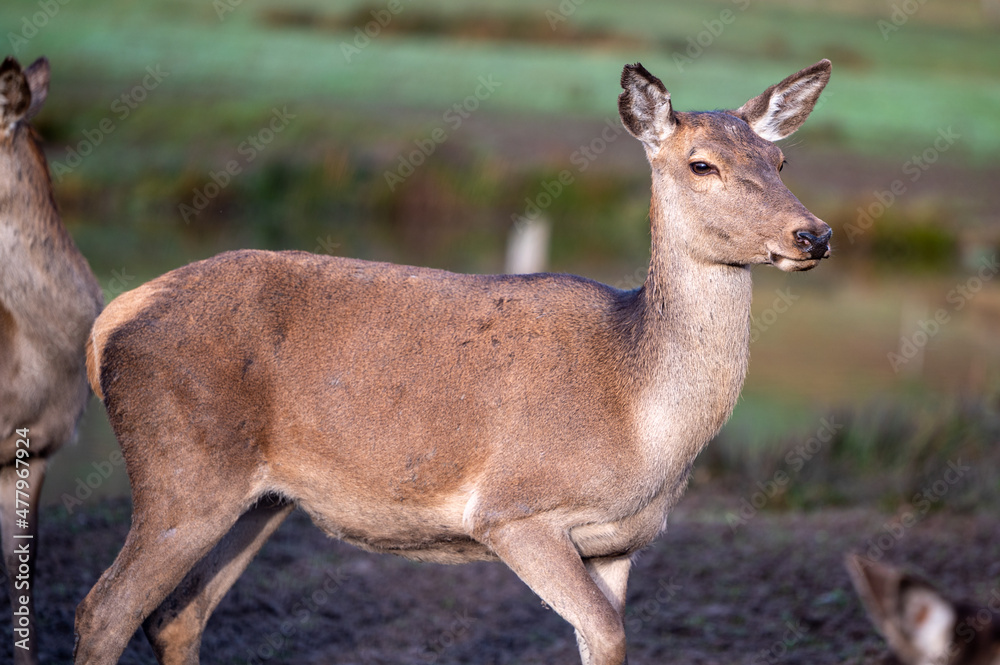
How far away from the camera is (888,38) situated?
59.0 m

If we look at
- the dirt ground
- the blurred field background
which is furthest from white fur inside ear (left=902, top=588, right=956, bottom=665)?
the blurred field background

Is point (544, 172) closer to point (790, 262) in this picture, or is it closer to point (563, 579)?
point (790, 262)

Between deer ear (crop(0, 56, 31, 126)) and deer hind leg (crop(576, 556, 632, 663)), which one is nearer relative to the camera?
deer hind leg (crop(576, 556, 632, 663))

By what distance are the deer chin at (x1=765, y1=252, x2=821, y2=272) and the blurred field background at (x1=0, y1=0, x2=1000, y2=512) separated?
1.96 metres

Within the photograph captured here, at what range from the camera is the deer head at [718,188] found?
16.2 feet

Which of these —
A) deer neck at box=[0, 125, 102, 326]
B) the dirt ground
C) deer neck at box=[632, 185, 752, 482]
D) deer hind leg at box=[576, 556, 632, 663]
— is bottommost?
the dirt ground

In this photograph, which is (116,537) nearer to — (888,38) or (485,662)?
(485,662)

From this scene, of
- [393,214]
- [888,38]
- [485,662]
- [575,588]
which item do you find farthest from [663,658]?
[888,38]

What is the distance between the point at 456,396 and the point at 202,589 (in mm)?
1655

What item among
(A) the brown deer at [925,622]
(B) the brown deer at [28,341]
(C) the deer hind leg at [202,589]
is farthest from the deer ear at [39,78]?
(A) the brown deer at [925,622]

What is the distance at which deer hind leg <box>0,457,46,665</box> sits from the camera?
19.8 feet

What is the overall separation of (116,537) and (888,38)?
58118 millimetres

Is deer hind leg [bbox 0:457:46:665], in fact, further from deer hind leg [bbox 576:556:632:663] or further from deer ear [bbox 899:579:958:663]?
deer ear [bbox 899:579:958:663]

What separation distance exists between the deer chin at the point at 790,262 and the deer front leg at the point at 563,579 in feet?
4.87
